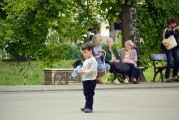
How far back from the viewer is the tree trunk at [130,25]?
2462 centimetres

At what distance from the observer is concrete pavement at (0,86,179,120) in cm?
1306

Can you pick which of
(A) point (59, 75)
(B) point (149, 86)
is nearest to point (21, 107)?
(B) point (149, 86)

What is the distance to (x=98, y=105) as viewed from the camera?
15.4m

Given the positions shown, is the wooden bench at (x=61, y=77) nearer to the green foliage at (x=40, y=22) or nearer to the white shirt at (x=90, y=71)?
the green foliage at (x=40, y=22)

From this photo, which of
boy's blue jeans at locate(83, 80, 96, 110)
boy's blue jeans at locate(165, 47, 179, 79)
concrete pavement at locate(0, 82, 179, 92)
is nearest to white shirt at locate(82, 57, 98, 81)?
boy's blue jeans at locate(83, 80, 96, 110)

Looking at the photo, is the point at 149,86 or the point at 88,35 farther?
the point at 88,35

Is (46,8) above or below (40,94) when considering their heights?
above

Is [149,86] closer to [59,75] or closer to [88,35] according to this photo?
[59,75]

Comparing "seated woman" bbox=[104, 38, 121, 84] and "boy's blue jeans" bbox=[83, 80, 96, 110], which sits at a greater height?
"seated woman" bbox=[104, 38, 121, 84]

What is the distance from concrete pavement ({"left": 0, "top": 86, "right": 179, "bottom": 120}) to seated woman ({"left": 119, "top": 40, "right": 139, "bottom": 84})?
5.47 feet

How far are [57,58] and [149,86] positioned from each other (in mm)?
9866

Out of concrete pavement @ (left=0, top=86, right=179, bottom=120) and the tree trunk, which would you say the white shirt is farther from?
the tree trunk

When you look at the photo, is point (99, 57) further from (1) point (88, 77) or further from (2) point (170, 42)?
(1) point (88, 77)

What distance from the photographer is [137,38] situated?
24672 mm
